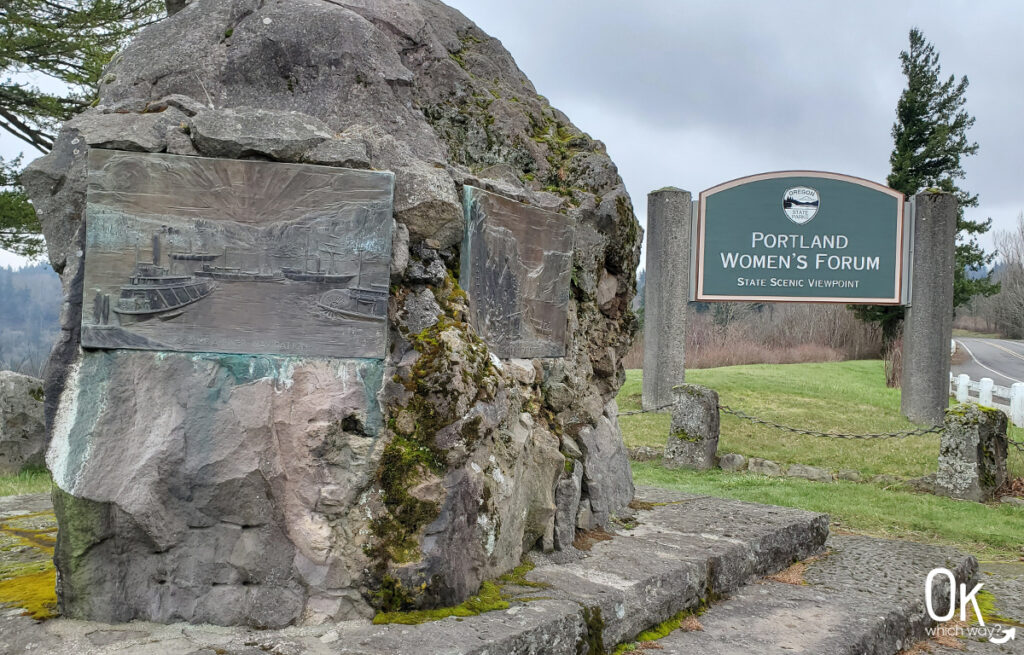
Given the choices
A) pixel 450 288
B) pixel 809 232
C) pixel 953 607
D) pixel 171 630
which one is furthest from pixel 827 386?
pixel 171 630

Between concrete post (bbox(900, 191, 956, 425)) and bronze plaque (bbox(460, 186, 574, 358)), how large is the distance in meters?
7.99

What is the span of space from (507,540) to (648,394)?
7.96m

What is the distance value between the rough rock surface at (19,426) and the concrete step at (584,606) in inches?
201

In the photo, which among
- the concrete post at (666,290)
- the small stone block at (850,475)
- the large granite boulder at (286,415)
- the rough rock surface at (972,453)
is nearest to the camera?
the large granite boulder at (286,415)

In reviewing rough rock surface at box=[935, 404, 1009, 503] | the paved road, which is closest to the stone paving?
rough rock surface at box=[935, 404, 1009, 503]

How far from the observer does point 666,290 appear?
1080cm

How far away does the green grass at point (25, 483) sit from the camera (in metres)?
5.85

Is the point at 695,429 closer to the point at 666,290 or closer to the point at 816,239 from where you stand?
the point at 666,290

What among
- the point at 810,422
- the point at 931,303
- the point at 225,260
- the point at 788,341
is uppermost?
the point at 931,303

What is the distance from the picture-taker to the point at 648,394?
36.4 ft

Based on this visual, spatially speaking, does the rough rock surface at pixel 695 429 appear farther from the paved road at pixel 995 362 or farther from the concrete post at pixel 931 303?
the paved road at pixel 995 362

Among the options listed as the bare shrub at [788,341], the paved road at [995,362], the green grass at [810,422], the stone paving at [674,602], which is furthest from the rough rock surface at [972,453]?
the paved road at [995,362]

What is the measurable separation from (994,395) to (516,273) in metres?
13.8

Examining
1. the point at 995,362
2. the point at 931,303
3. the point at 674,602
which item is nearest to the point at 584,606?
the point at 674,602
